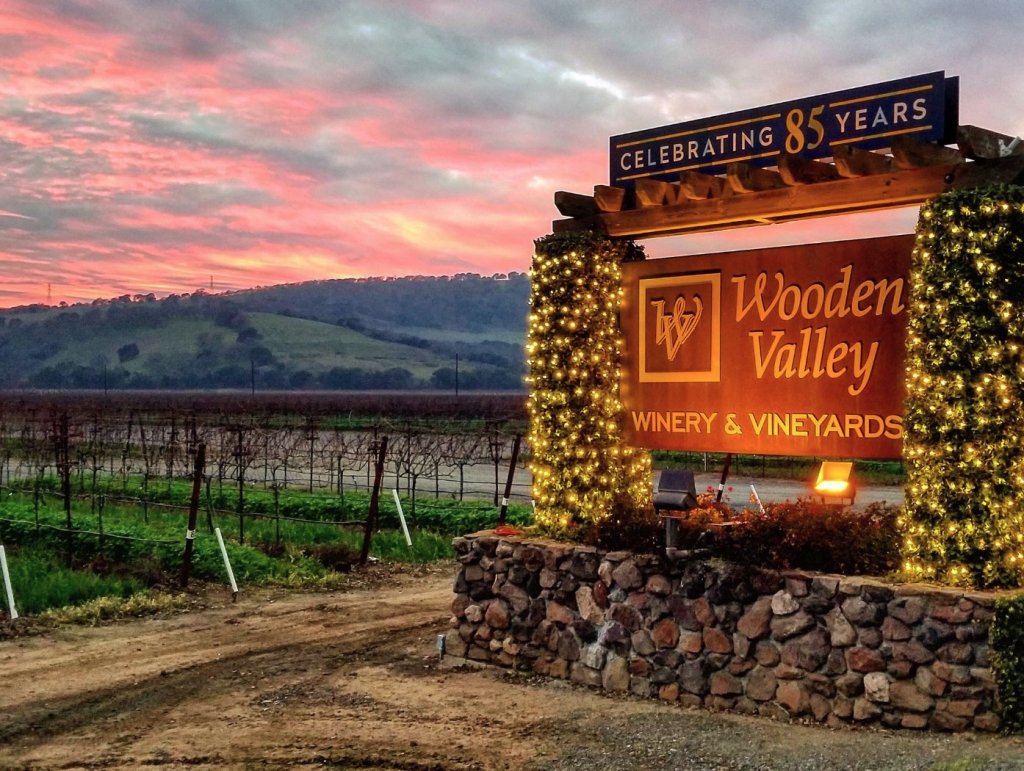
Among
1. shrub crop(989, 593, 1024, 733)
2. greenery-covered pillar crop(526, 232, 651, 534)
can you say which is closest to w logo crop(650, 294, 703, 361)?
greenery-covered pillar crop(526, 232, 651, 534)

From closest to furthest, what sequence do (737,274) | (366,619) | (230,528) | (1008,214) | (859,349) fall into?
(1008,214) → (859,349) → (737,274) → (366,619) → (230,528)

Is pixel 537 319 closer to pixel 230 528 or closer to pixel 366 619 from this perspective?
pixel 366 619

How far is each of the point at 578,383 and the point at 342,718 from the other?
151 inches

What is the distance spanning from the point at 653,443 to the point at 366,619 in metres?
4.19

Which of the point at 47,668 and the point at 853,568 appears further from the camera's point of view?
the point at 47,668

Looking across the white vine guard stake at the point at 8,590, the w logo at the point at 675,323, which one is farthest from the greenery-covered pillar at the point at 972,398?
the white vine guard stake at the point at 8,590

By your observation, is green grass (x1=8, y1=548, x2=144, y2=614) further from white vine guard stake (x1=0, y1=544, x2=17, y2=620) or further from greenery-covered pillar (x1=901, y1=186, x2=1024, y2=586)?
greenery-covered pillar (x1=901, y1=186, x2=1024, y2=586)

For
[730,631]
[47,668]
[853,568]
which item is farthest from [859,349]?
[47,668]

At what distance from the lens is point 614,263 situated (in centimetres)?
1022

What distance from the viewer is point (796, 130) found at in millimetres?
8844

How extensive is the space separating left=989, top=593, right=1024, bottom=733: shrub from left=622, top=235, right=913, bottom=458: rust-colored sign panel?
1649mm

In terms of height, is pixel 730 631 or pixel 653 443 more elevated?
pixel 653 443

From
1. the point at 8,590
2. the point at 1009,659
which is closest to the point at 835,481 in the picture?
the point at 1009,659

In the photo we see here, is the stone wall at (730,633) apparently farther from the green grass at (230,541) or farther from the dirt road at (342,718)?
the green grass at (230,541)
